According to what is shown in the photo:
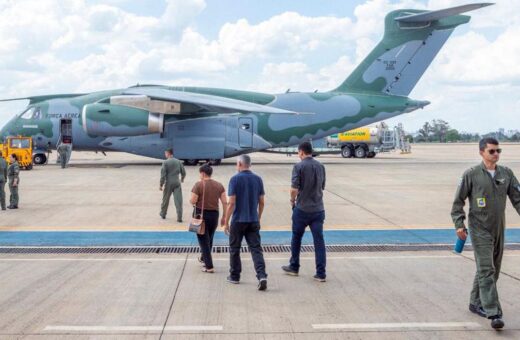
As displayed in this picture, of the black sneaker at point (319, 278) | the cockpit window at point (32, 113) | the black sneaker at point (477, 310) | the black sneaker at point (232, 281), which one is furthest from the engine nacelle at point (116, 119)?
the black sneaker at point (477, 310)

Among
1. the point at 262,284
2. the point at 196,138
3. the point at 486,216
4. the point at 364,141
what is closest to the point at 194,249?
the point at 262,284

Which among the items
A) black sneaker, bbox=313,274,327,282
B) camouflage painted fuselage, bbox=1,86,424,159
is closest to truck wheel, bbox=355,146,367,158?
camouflage painted fuselage, bbox=1,86,424,159

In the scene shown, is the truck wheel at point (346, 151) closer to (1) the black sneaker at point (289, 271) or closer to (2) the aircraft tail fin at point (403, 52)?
(2) the aircraft tail fin at point (403, 52)

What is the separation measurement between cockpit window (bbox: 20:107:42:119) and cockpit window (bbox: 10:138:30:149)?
8.54 feet

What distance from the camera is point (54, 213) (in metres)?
13.3

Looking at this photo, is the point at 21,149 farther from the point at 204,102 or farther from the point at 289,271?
the point at 289,271

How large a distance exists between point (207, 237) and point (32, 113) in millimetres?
24947

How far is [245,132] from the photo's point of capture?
96.9ft

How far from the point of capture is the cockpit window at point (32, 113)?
96.8 feet

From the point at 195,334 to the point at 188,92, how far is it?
83.5ft

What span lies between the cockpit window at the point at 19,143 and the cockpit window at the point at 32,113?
103 inches

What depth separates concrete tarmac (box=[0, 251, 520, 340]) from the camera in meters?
5.41

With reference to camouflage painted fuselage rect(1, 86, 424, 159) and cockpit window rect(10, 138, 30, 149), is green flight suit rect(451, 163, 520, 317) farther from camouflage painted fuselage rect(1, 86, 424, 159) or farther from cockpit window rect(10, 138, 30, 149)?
cockpit window rect(10, 138, 30, 149)

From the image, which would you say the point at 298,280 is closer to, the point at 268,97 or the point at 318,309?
the point at 318,309
